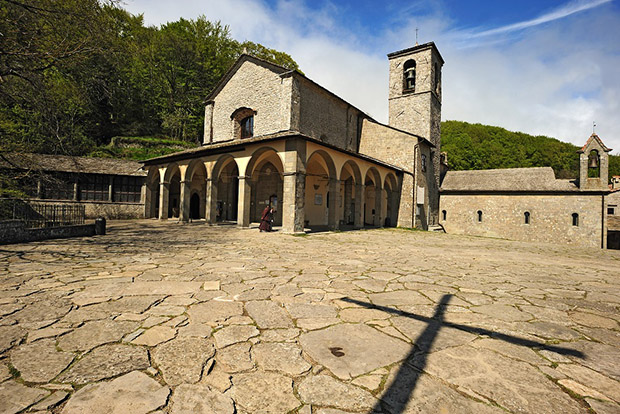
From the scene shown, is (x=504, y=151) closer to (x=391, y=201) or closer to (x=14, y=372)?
(x=391, y=201)

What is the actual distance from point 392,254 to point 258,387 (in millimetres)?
6366

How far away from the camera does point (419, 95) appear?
21.8 meters

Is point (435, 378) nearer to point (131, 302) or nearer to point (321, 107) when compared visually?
point (131, 302)

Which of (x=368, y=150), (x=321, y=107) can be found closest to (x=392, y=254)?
(x=321, y=107)

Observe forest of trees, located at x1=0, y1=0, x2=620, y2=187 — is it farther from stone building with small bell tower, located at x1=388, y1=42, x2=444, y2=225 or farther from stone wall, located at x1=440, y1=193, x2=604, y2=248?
stone wall, located at x1=440, y1=193, x2=604, y2=248

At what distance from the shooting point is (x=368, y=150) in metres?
21.4

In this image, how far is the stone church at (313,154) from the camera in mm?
14891

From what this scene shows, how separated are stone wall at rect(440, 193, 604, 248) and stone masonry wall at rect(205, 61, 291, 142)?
16.1 metres

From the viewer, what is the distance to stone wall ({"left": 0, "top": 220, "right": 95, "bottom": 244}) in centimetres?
754

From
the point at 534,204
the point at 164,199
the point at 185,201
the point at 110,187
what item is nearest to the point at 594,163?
the point at 534,204

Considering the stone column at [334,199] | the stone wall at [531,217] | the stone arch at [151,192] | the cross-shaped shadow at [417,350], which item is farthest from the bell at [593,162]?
the stone arch at [151,192]

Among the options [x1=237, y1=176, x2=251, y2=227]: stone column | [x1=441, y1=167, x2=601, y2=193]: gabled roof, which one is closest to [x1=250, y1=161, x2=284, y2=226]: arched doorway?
[x1=237, y1=176, x2=251, y2=227]: stone column

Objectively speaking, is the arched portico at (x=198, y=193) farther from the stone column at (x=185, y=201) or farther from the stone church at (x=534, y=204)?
the stone church at (x=534, y=204)

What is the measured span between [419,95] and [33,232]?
23.3 m
